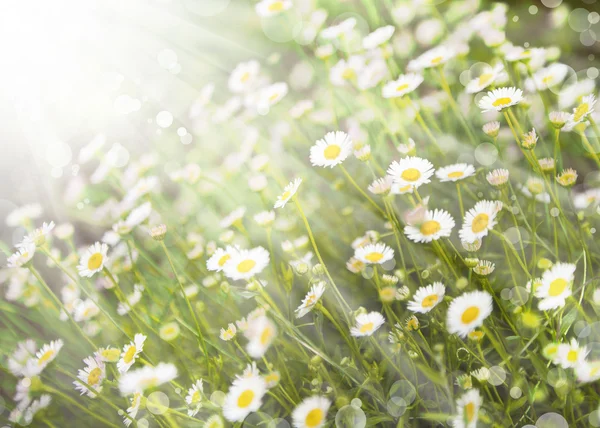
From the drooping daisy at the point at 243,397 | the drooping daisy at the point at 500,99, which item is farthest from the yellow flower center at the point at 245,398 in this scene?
the drooping daisy at the point at 500,99

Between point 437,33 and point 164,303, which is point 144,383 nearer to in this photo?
point 164,303

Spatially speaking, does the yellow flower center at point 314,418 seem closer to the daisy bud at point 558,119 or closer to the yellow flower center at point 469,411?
the yellow flower center at point 469,411

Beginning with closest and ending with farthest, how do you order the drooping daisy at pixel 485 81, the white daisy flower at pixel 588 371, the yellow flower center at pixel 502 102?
the white daisy flower at pixel 588 371
the yellow flower center at pixel 502 102
the drooping daisy at pixel 485 81

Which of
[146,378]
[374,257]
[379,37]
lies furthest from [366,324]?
[379,37]

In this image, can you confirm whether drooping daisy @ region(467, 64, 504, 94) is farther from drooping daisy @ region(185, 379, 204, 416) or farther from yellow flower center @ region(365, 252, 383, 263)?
drooping daisy @ region(185, 379, 204, 416)

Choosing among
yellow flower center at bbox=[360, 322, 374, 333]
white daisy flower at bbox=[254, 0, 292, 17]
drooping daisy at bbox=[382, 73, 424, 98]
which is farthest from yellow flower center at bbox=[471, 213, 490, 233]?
white daisy flower at bbox=[254, 0, 292, 17]

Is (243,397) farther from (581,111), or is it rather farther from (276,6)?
(276,6)
